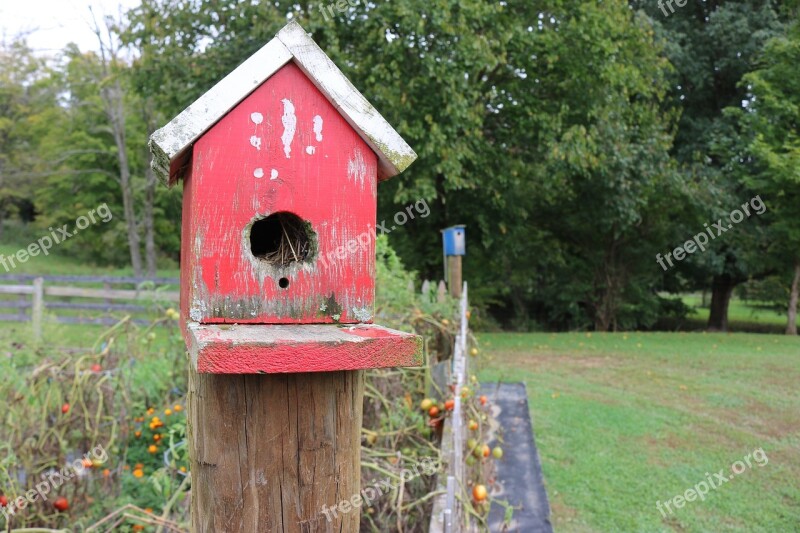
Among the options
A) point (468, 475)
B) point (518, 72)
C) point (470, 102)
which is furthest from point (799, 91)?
point (468, 475)

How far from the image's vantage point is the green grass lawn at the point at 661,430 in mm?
5125

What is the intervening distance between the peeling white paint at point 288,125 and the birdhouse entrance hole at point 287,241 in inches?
6.2

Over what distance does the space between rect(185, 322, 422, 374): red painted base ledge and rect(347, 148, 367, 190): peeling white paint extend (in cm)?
42

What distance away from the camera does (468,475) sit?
4004 millimetres

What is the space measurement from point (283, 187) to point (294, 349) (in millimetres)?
462

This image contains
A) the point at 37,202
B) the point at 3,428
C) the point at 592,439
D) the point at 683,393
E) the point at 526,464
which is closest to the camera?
the point at 3,428

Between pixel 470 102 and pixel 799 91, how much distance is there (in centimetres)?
812

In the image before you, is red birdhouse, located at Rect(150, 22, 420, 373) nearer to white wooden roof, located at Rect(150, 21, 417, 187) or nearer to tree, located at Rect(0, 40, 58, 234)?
white wooden roof, located at Rect(150, 21, 417, 187)

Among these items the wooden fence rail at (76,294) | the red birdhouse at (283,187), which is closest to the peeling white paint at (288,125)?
the red birdhouse at (283,187)

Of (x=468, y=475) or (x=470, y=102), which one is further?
(x=470, y=102)

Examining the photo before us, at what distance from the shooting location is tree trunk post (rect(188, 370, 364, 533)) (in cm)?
147

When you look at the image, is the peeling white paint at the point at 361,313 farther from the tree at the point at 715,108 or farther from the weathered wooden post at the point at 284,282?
the tree at the point at 715,108

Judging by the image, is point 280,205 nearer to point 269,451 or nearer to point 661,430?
point 269,451

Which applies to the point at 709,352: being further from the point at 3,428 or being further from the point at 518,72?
the point at 3,428
